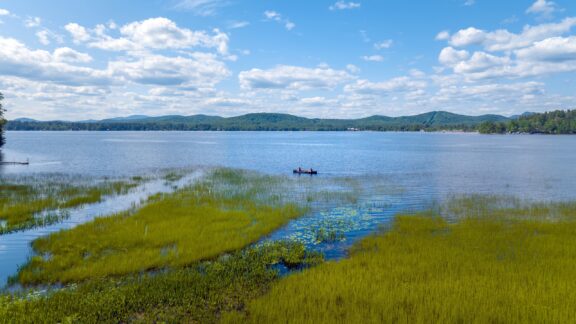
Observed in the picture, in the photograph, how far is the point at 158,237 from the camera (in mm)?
23531

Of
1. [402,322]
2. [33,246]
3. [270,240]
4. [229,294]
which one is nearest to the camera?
[402,322]

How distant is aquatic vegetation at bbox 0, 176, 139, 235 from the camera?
2811 centimetres

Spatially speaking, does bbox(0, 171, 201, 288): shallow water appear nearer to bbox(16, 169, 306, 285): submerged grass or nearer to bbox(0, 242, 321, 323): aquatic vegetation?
bbox(16, 169, 306, 285): submerged grass

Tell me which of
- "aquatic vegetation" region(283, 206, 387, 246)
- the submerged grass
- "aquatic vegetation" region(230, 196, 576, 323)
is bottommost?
"aquatic vegetation" region(283, 206, 387, 246)

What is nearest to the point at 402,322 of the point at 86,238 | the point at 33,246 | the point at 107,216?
the point at 86,238

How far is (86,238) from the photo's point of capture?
899 inches

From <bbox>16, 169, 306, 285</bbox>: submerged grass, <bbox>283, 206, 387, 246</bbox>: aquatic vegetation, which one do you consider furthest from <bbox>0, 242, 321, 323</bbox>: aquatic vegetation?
<bbox>283, 206, 387, 246</bbox>: aquatic vegetation

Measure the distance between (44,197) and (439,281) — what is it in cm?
3971

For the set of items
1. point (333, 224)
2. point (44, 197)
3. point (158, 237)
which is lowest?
point (333, 224)

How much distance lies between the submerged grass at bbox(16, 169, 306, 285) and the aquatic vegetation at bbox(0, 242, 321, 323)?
181cm

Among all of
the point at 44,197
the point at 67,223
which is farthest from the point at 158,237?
the point at 44,197

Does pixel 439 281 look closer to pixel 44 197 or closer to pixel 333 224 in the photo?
pixel 333 224

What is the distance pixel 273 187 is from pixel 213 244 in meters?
25.3

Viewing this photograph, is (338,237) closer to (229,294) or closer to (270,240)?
(270,240)
